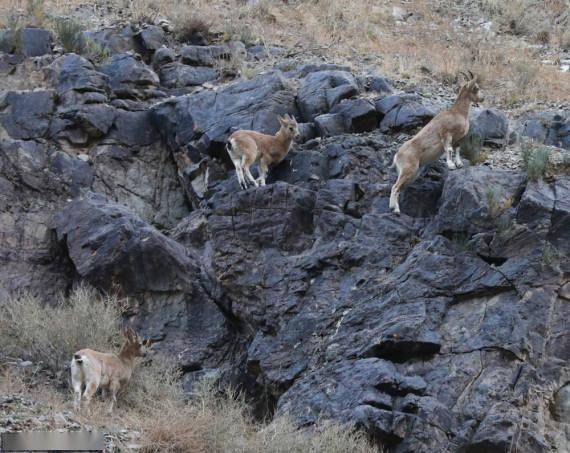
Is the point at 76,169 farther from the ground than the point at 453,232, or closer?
closer

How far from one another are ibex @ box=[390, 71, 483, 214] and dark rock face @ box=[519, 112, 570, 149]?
7.31 feet

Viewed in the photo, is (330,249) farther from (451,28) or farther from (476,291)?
(451,28)

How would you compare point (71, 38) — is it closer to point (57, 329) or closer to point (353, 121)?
point (353, 121)

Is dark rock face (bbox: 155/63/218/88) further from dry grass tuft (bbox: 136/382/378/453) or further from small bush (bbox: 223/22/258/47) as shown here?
dry grass tuft (bbox: 136/382/378/453)

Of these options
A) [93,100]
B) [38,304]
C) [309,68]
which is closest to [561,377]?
[38,304]

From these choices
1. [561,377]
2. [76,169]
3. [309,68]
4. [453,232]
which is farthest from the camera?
[309,68]

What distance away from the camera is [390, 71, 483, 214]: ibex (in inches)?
615

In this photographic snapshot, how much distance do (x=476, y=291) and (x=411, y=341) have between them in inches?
47.9

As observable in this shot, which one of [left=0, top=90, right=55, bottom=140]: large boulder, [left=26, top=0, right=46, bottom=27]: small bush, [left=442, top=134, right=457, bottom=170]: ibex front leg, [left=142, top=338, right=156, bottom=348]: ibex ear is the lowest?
[left=142, top=338, right=156, bottom=348]: ibex ear

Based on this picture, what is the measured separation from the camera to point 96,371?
46.0 feet

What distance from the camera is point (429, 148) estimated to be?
15.8m

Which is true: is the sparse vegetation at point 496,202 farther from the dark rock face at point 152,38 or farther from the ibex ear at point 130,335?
the dark rock face at point 152,38

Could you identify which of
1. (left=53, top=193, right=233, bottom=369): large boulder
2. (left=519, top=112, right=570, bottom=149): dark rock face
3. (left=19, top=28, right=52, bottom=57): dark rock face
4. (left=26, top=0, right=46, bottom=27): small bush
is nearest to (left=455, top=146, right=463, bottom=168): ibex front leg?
(left=519, top=112, right=570, bottom=149): dark rock face

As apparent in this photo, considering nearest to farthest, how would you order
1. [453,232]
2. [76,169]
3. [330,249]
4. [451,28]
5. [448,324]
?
[448,324], [453,232], [330,249], [76,169], [451,28]
